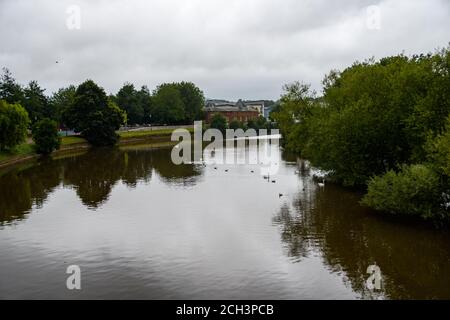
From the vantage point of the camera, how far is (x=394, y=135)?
34.5 m

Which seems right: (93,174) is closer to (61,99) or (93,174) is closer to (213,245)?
(213,245)

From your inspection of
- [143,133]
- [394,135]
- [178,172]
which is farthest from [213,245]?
[143,133]

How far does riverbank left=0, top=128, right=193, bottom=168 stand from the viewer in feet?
209

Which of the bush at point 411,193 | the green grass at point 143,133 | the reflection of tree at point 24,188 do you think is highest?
the green grass at point 143,133

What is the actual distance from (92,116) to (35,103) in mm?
14355

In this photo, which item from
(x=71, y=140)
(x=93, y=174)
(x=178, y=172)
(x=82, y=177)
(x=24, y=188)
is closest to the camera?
(x=24, y=188)

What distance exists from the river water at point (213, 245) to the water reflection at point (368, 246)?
5cm

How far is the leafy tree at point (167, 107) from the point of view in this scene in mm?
142000

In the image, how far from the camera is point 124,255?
22062 mm

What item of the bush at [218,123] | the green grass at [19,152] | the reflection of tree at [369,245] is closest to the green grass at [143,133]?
the bush at [218,123]

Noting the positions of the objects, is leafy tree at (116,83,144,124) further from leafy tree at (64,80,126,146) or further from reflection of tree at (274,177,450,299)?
reflection of tree at (274,177,450,299)

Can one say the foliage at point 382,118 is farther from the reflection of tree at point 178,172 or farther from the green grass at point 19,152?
the green grass at point 19,152
